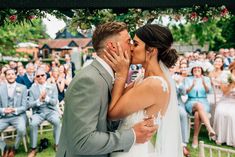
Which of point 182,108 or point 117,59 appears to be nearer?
point 117,59

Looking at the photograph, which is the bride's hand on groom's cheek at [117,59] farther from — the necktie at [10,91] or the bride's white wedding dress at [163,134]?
the necktie at [10,91]

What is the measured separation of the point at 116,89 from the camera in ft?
6.62

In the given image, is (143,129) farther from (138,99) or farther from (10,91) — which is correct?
(10,91)

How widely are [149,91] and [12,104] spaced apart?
4.46 meters

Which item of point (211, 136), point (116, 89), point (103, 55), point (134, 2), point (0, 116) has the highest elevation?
point (134, 2)

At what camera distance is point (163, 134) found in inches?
95.3

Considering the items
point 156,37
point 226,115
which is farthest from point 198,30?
point 156,37

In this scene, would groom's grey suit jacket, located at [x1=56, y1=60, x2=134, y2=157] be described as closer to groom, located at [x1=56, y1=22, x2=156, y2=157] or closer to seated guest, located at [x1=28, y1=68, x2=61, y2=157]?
groom, located at [x1=56, y1=22, x2=156, y2=157]

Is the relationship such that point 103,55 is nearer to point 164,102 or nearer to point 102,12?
point 164,102

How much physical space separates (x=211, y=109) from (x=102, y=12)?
330 centimetres

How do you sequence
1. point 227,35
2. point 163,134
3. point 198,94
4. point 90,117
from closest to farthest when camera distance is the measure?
1. point 90,117
2. point 163,134
3. point 198,94
4. point 227,35

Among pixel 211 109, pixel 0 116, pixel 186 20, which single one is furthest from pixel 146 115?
pixel 211 109

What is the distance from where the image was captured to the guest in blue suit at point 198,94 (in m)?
6.73

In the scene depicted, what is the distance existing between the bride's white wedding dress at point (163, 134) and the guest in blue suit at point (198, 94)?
4197 millimetres
